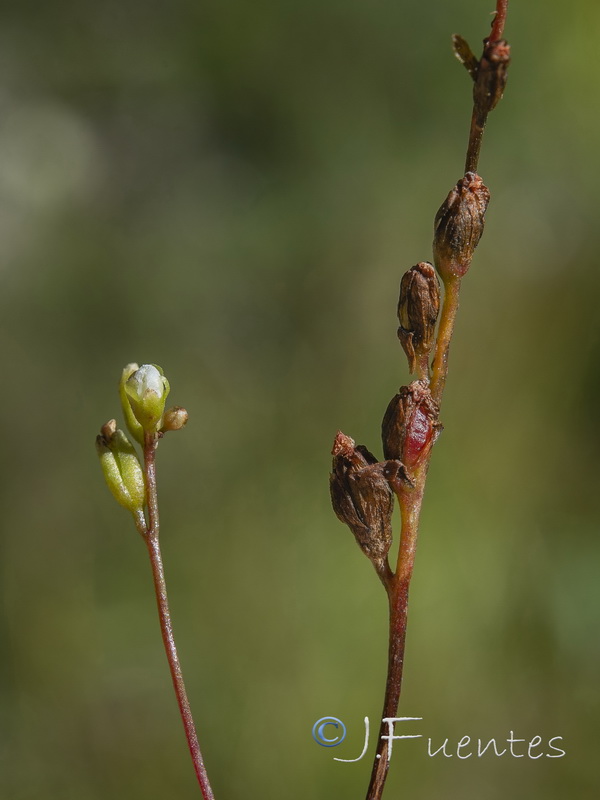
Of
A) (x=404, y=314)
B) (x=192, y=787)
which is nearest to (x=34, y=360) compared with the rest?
(x=192, y=787)

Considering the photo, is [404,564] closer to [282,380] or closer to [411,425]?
[411,425]

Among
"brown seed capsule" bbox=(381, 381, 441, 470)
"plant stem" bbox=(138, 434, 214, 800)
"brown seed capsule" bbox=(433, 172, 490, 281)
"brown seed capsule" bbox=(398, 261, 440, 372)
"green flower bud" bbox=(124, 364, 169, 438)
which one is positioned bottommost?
"plant stem" bbox=(138, 434, 214, 800)

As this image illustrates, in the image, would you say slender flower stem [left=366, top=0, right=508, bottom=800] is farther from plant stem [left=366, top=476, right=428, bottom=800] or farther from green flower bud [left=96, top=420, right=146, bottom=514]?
green flower bud [left=96, top=420, right=146, bottom=514]

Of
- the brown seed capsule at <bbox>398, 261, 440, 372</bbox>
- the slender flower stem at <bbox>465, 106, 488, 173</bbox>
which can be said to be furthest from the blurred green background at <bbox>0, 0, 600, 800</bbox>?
the slender flower stem at <bbox>465, 106, 488, 173</bbox>

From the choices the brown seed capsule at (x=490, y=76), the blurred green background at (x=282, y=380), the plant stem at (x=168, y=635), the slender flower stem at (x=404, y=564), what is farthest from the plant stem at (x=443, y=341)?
the blurred green background at (x=282, y=380)

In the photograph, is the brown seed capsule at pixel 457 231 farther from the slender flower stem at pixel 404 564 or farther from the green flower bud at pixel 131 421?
the green flower bud at pixel 131 421

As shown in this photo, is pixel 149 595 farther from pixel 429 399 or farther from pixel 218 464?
pixel 429 399
